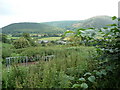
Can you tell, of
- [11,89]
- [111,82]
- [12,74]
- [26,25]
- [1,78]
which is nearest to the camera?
[111,82]

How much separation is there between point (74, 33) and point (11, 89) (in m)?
1.60

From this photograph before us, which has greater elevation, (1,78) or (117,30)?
(117,30)

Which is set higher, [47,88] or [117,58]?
[117,58]

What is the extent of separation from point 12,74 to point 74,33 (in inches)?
77.1

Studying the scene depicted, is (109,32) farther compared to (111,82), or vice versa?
(111,82)

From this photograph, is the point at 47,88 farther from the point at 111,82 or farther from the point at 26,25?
the point at 26,25

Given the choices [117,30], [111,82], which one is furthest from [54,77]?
[117,30]

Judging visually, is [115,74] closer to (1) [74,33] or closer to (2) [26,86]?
(1) [74,33]

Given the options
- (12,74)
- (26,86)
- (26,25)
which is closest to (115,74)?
(26,86)

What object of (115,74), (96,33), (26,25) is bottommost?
(115,74)

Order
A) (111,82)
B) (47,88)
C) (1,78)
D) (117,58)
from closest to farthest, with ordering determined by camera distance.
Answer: (117,58), (111,82), (47,88), (1,78)

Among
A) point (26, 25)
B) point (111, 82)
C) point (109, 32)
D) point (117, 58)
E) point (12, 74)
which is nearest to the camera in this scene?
point (109, 32)

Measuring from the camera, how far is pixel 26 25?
3757 inches

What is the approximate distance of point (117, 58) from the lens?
179 cm
